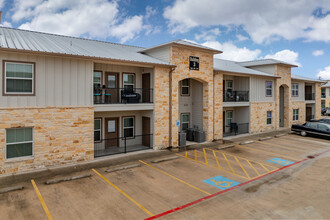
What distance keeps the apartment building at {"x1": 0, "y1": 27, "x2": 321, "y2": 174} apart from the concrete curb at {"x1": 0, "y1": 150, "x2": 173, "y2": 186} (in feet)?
1.47

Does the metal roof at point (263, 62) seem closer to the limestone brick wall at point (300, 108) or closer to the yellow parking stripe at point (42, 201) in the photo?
the limestone brick wall at point (300, 108)

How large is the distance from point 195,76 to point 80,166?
10.7m

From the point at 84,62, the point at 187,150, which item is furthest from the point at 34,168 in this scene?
the point at 187,150

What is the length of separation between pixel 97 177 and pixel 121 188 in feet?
6.10

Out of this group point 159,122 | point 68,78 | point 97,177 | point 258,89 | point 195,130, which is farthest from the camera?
point 258,89

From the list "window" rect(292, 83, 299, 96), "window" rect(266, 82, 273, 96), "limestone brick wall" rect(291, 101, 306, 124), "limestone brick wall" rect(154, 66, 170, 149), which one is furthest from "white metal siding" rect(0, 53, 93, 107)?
"limestone brick wall" rect(291, 101, 306, 124)

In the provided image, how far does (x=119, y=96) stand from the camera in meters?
16.8

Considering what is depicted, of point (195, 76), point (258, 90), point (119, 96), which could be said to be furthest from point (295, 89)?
point (119, 96)

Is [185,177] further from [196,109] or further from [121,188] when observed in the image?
[196,109]

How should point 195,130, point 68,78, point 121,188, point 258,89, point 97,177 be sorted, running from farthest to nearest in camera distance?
point 258,89 → point 195,130 → point 68,78 → point 97,177 → point 121,188

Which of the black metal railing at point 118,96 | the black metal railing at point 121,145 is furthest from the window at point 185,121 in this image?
the black metal railing at point 118,96

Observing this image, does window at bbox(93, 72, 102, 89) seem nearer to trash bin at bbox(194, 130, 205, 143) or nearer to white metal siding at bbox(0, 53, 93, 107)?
white metal siding at bbox(0, 53, 93, 107)

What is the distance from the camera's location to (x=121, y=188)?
9836 millimetres

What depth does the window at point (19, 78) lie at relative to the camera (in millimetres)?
11188
